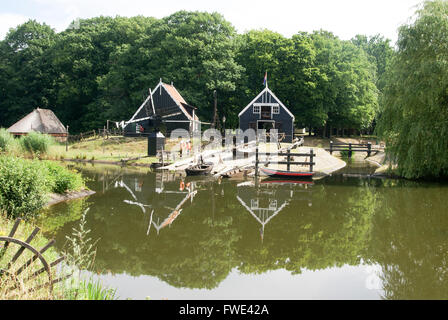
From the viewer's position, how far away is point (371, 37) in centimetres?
7444

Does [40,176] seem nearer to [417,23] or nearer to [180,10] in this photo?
[417,23]

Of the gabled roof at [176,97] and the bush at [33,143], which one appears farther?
the gabled roof at [176,97]

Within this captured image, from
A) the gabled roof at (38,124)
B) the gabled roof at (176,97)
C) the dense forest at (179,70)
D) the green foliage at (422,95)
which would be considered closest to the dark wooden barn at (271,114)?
the dense forest at (179,70)

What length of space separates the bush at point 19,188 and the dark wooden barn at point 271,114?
3130cm

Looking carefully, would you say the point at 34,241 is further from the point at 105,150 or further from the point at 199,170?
the point at 105,150

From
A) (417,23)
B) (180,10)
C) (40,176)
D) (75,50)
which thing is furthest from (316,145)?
(40,176)

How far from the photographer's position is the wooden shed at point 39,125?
39088mm

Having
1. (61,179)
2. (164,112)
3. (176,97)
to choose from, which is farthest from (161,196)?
(176,97)

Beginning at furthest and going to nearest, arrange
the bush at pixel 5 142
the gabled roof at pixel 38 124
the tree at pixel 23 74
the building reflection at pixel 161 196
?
the tree at pixel 23 74
the gabled roof at pixel 38 124
the bush at pixel 5 142
the building reflection at pixel 161 196

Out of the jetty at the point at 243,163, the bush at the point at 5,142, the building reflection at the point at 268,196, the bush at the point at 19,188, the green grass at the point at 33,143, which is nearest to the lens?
the bush at the point at 19,188

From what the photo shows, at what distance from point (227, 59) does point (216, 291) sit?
132 ft

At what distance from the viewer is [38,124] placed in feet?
133

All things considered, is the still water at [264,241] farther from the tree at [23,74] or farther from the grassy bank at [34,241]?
the tree at [23,74]

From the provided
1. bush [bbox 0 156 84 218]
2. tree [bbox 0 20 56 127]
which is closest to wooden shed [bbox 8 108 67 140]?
tree [bbox 0 20 56 127]
